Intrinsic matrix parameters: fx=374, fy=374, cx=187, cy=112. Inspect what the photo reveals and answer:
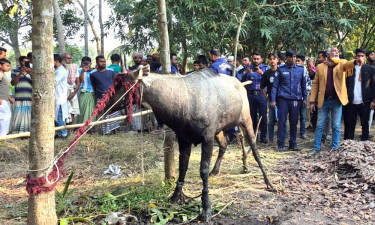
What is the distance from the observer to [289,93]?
8.93 metres

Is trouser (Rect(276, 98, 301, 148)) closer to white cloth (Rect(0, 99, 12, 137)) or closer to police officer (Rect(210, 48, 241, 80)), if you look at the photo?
police officer (Rect(210, 48, 241, 80))

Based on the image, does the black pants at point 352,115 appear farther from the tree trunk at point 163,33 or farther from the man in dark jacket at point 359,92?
the tree trunk at point 163,33

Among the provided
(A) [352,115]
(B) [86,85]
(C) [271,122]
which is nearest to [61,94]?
(B) [86,85]

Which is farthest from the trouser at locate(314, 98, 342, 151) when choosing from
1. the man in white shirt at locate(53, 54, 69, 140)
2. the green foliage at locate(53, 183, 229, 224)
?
the man in white shirt at locate(53, 54, 69, 140)

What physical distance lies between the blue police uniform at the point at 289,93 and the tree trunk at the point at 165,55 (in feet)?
13.3

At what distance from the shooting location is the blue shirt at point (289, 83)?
351 inches

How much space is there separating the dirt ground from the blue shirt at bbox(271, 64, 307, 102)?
1.36 metres

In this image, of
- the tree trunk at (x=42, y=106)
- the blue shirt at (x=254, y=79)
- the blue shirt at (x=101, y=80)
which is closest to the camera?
the tree trunk at (x=42, y=106)

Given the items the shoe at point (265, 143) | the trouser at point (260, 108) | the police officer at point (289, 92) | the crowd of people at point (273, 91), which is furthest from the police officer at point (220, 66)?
the shoe at point (265, 143)

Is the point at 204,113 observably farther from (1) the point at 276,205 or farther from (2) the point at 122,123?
(2) the point at 122,123

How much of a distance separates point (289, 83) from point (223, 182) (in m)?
3.68

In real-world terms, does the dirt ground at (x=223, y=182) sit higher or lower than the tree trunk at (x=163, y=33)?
lower

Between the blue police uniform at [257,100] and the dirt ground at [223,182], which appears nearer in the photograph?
the dirt ground at [223,182]

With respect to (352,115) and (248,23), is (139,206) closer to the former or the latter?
(352,115)
